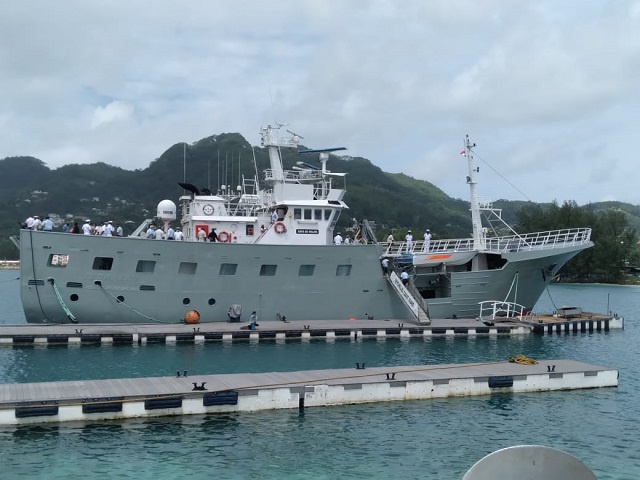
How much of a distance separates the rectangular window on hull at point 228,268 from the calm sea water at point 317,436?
234 inches

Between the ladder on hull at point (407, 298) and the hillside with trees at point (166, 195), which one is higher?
the hillside with trees at point (166, 195)

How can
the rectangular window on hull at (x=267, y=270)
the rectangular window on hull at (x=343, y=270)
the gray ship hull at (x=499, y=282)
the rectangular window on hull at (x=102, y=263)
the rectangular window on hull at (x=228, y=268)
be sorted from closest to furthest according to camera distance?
the rectangular window on hull at (x=102, y=263)
the rectangular window on hull at (x=228, y=268)
the rectangular window on hull at (x=267, y=270)
the rectangular window on hull at (x=343, y=270)
the gray ship hull at (x=499, y=282)

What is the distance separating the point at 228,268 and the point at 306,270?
3.20m

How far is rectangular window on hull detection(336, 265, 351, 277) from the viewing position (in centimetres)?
2519

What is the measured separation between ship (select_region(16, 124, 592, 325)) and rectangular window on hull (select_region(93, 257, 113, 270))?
36mm

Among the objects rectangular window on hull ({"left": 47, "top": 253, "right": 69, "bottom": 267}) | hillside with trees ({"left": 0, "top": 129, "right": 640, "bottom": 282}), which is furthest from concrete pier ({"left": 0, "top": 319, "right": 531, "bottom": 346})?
hillside with trees ({"left": 0, "top": 129, "right": 640, "bottom": 282})

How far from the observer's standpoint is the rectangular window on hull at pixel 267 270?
24.3 m

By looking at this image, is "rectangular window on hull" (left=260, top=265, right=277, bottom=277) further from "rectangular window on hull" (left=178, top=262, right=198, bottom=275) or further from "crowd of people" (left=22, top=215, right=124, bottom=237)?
"crowd of people" (left=22, top=215, right=124, bottom=237)

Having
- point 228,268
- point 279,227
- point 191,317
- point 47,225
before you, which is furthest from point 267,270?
point 47,225

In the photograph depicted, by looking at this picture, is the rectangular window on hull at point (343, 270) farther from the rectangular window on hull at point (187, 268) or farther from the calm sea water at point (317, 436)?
the calm sea water at point (317, 436)

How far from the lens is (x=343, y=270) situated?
82.9 ft

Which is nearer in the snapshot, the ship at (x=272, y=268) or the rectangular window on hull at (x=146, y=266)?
the ship at (x=272, y=268)

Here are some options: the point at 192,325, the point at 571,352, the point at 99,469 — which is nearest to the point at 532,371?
the point at 571,352

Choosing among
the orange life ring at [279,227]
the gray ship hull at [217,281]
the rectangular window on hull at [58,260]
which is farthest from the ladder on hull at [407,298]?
the rectangular window on hull at [58,260]
